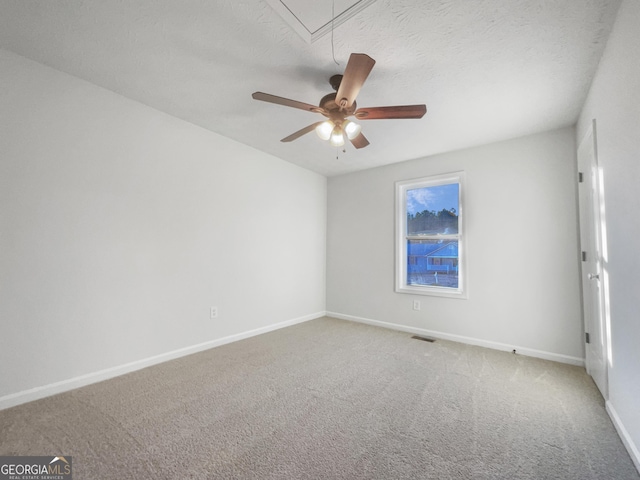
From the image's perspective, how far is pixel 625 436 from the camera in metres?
1.56

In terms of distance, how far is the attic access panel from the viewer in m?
1.52

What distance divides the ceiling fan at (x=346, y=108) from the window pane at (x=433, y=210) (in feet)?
6.96

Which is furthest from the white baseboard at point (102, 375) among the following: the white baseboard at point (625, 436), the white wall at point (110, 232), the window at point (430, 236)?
the white baseboard at point (625, 436)

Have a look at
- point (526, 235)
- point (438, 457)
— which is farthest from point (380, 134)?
point (438, 457)

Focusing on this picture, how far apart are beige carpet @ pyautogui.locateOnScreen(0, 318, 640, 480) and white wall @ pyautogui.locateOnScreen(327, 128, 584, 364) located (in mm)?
480

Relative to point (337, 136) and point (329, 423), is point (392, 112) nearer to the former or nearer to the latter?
point (337, 136)

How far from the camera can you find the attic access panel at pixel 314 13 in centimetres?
152

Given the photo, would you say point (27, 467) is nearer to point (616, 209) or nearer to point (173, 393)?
point (173, 393)

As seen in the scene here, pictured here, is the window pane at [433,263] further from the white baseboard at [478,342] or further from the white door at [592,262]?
the white door at [592,262]

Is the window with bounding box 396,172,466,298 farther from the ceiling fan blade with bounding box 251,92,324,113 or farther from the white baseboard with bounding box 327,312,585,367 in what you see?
the ceiling fan blade with bounding box 251,92,324,113

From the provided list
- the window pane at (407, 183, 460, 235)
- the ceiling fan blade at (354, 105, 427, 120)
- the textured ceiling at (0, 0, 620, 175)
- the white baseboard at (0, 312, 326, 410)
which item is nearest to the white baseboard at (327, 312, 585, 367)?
the window pane at (407, 183, 460, 235)

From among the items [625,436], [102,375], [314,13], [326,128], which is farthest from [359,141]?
[102,375]

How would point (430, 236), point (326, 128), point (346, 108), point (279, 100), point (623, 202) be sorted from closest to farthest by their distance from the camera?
point (623, 202), point (279, 100), point (346, 108), point (326, 128), point (430, 236)

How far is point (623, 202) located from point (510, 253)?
1.72 meters
